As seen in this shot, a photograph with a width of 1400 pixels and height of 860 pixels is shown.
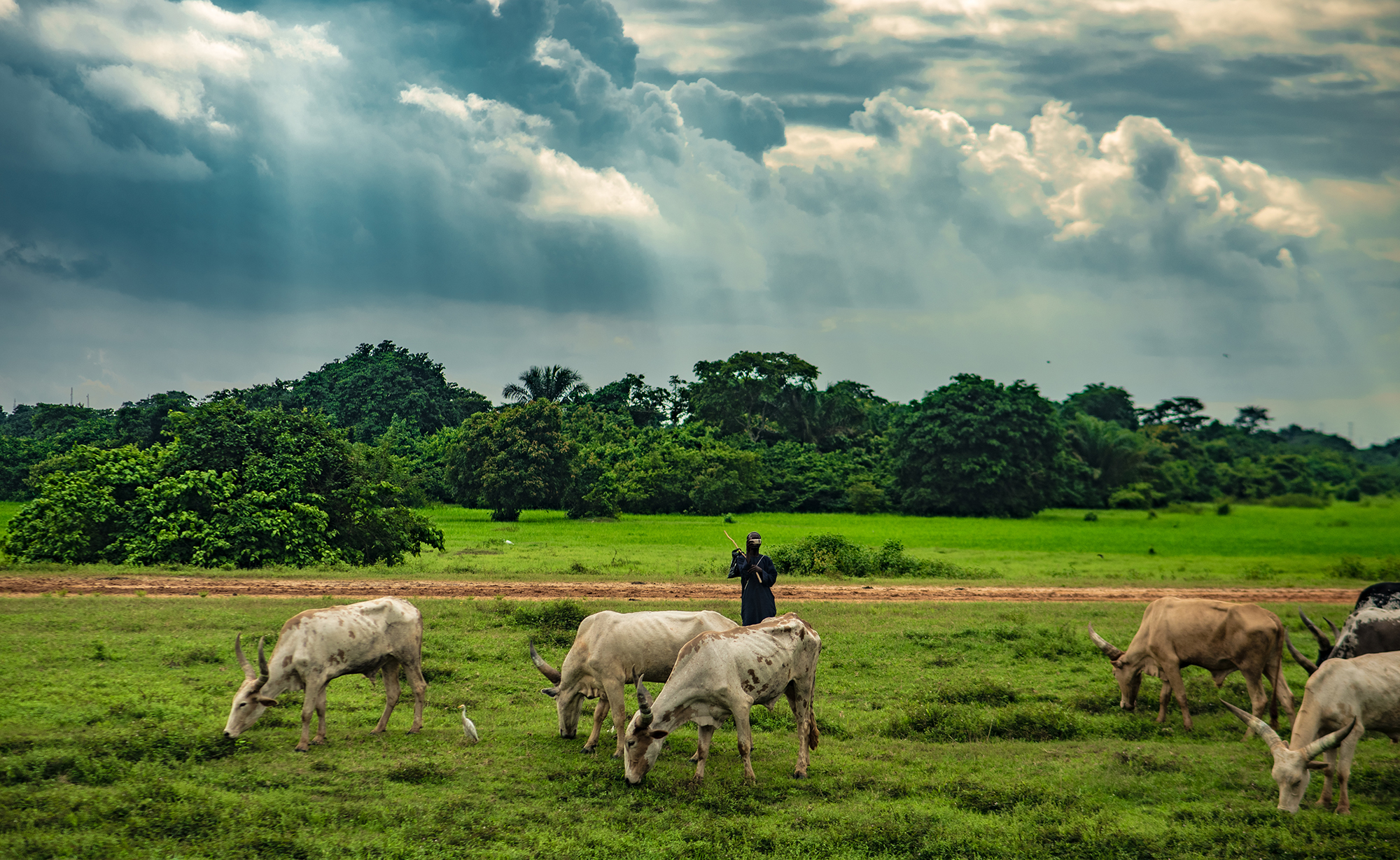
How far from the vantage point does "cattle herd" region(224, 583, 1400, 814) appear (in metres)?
9.23

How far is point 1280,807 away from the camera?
8.77 metres

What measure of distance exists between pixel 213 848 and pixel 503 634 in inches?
360

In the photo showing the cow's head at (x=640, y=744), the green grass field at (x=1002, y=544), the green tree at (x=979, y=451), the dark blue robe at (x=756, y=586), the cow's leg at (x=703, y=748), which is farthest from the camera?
the green tree at (x=979, y=451)

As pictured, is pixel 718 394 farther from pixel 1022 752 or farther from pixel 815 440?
pixel 1022 752

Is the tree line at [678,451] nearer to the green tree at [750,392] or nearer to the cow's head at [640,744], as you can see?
the green tree at [750,392]

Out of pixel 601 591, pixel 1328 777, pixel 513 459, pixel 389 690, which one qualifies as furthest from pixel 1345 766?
pixel 513 459

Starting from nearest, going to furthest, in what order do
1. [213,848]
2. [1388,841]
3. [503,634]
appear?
[213,848], [1388,841], [503,634]

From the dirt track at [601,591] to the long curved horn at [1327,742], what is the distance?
45.0ft

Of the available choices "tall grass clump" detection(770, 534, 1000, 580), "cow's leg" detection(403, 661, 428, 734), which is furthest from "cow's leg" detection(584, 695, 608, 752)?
"tall grass clump" detection(770, 534, 1000, 580)

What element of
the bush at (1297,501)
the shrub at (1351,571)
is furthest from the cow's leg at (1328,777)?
the bush at (1297,501)

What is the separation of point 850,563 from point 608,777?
19817 mm

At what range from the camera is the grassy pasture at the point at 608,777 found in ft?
26.3

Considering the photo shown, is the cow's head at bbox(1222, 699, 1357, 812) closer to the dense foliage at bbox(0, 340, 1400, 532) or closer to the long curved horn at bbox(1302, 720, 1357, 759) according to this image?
the long curved horn at bbox(1302, 720, 1357, 759)

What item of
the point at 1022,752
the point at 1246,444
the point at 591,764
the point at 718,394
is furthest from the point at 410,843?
the point at 1246,444
